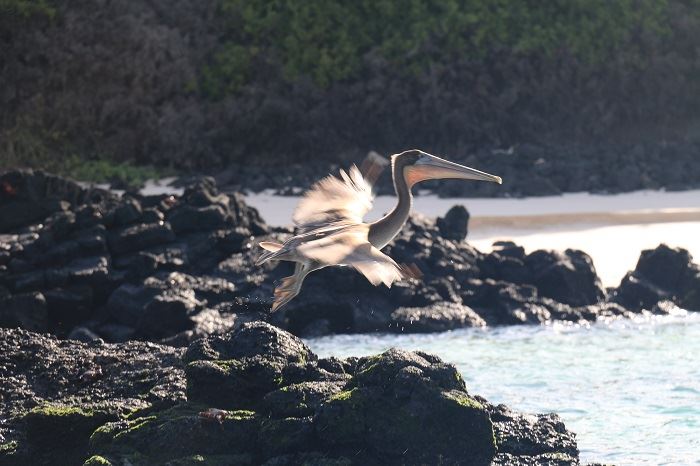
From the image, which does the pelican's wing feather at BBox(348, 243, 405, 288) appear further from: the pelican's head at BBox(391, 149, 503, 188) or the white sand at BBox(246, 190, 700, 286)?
the white sand at BBox(246, 190, 700, 286)

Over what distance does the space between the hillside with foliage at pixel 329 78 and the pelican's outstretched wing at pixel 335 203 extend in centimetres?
1761

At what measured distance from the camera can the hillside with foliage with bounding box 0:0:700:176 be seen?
28.0m

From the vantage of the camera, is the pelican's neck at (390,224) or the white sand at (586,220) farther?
the white sand at (586,220)

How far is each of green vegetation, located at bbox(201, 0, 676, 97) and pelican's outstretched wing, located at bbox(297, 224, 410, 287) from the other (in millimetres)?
20705

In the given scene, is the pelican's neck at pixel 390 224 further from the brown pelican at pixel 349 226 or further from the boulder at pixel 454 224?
the boulder at pixel 454 224

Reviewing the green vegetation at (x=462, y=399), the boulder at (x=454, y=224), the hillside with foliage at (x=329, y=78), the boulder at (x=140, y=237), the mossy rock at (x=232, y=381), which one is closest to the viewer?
the green vegetation at (x=462, y=399)

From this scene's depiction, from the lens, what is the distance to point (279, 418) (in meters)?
8.68

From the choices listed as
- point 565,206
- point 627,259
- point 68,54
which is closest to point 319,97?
point 68,54

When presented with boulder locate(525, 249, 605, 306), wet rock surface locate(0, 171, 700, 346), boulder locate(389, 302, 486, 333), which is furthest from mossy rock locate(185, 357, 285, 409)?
boulder locate(525, 249, 605, 306)

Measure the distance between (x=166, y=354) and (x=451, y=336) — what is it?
5621 mm

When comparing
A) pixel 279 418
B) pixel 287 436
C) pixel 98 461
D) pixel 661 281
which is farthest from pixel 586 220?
pixel 98 461

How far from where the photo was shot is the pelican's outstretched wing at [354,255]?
767cm

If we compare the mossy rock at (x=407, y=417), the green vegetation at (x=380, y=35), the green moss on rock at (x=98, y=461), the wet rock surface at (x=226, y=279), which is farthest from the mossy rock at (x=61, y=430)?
the green vegetation at (x=380, y=35)

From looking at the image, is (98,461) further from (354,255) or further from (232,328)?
(232,328)
